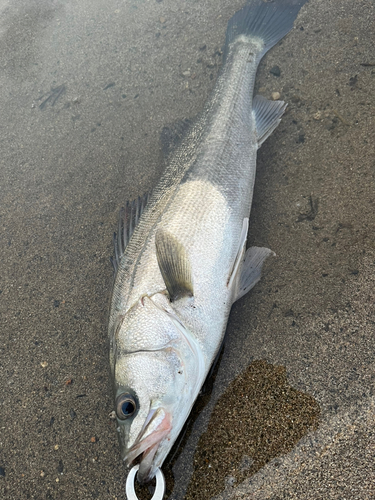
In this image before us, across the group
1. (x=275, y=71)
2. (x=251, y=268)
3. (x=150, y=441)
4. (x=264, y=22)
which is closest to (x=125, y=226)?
(x=251, y=268)

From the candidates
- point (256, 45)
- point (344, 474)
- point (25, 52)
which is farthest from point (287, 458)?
point (25, 52)

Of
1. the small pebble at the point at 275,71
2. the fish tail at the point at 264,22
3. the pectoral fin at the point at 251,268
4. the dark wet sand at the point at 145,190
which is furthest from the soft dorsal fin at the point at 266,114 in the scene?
the pectoral fin at the point at 251,268

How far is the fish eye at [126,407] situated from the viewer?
204 cm

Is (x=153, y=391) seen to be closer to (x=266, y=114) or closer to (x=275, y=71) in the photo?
(x=266, y=114)

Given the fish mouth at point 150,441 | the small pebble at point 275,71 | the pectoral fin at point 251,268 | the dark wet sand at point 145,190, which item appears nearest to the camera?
the fish mouth at point 150,441

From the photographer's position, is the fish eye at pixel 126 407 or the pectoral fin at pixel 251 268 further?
the pectoral fin at pixel 251 268

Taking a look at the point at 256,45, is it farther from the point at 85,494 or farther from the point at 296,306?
the point at 85,494

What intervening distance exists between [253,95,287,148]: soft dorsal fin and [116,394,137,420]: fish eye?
89.9 inches

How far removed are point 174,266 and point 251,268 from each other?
25.1 inches

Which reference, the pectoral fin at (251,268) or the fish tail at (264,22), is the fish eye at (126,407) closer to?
the pectoral fin at (251,268)

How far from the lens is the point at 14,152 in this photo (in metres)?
3.74

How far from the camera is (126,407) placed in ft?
6.75

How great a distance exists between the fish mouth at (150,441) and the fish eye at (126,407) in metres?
0.11

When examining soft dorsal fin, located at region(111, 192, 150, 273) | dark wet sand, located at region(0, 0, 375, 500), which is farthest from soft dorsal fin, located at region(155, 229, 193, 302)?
dark wet sand, located at region(0, 0, 375, 500)
